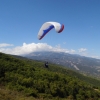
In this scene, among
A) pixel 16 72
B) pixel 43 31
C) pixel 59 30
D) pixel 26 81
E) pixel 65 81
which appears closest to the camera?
pixel 59 30

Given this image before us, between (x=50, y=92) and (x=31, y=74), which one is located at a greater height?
(x=31, y=74)

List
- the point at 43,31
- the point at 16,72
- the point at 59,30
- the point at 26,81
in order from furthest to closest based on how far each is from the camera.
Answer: the point at 16,72, the point at 43,31, the point at 26,81, the point at 59,30

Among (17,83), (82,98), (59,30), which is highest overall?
(59,30)

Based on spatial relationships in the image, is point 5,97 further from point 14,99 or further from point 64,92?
point 64,92

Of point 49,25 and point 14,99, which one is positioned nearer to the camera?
point 14,99

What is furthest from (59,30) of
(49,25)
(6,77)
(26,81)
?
(6,77)

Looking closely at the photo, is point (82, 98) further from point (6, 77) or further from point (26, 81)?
point (6, 77)

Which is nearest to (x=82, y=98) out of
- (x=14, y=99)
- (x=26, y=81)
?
(x=26, y=81)

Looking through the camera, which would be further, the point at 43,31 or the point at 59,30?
the point at 43,31

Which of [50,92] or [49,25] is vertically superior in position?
[49,25]
